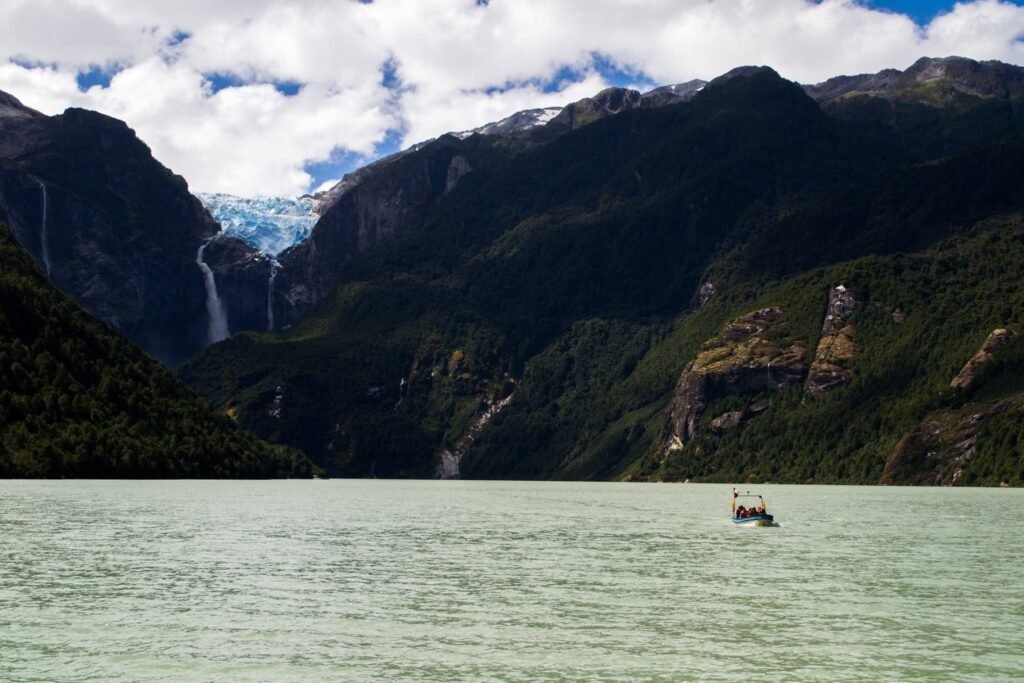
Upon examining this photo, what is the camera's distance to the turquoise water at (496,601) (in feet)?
169

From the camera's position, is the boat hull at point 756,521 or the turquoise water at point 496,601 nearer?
the turquoise water at point 496,601

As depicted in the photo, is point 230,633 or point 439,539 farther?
point 439,539

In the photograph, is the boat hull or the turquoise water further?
the boat hull

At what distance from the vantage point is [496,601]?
2717 inches

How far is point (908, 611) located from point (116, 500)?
370 ft

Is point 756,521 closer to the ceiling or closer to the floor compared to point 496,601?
closer to the ceiling

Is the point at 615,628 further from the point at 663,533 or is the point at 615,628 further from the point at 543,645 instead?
the point at 663,533

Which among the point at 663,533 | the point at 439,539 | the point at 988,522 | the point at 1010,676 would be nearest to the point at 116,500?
the point at 439,539

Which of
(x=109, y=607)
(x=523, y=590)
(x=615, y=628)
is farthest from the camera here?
(x=523, y=590)

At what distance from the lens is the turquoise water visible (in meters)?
51.5

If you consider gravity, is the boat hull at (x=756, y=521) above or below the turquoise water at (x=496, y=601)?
above

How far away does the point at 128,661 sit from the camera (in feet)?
169

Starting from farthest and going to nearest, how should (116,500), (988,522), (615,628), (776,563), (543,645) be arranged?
(116,500), (988,522), (776,563), (615,628), (543,645)

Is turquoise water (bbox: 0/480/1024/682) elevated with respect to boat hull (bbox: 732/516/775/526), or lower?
lower
